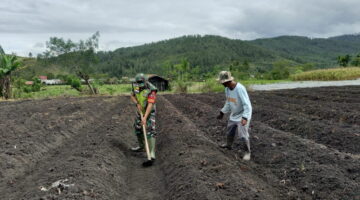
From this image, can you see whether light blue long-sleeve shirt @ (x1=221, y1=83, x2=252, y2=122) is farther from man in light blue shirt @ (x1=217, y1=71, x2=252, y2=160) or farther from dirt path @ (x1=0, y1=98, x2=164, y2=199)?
dirt path @ (x1=0, y1=98, x2=164, y2=199)

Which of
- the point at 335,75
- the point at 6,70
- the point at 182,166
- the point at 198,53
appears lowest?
the point at 182,166

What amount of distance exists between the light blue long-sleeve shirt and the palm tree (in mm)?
23192

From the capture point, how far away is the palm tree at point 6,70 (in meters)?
24.6

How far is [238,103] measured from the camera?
6.30 metres

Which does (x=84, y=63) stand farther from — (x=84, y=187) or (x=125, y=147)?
(x=84, y=187)

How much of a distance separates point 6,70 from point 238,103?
23939 mm

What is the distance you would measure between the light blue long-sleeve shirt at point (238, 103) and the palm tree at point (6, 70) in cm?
2319

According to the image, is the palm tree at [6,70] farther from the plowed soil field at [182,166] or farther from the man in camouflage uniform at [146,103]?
the man in camouflage uniform at [146,103]

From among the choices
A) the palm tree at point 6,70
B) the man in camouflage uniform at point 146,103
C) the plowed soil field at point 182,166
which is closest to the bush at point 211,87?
the palm tree at point 6,70

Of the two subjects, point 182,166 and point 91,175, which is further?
point 182,166

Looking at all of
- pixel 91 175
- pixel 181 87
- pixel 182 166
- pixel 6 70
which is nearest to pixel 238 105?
pixel 182 166

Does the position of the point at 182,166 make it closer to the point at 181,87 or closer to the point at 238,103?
the point at 238,103

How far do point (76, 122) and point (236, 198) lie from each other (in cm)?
817

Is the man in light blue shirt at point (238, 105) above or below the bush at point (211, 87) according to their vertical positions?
above
